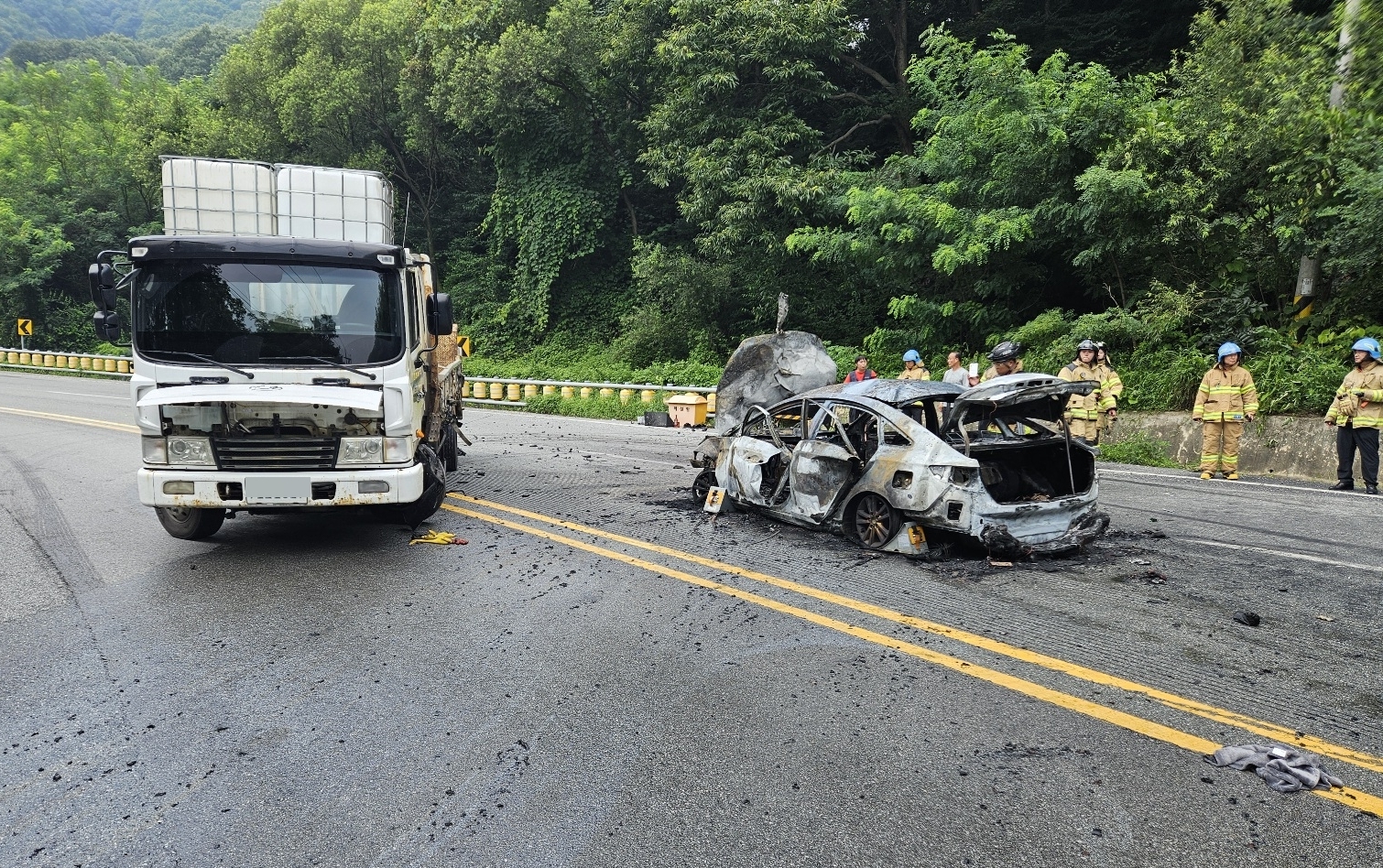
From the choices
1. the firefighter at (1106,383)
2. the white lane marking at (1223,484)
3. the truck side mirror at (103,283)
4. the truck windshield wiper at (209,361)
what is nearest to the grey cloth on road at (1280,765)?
the truck windshield wiper at (209,361)

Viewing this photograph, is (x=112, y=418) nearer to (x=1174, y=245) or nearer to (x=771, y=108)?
(x=771, y=108)

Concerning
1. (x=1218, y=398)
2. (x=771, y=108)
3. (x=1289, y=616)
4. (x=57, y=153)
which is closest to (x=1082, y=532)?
(x=1289, y=616)

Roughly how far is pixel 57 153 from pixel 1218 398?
177 ft

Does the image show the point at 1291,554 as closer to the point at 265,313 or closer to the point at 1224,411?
Answer: the point at 1224,411

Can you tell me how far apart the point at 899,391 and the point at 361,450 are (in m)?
4.44

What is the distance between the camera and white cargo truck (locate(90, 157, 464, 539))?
648cm

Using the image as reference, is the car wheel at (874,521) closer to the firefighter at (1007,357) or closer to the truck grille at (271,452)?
the firefighter at (1007,357)

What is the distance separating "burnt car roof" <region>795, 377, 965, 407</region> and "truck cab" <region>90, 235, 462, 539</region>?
381cm

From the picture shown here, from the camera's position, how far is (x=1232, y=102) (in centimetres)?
1413

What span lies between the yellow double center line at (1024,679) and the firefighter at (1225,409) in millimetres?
7600

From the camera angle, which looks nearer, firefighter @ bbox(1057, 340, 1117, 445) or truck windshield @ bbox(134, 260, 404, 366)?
truck windshield @ bbox(134, 260, 404, 366)

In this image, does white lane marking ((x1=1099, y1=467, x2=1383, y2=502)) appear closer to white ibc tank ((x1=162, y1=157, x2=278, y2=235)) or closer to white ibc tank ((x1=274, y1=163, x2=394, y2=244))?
white ibc tank ((x1=274, y1=163, x2=394, y2=244))

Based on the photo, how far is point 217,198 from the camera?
24.9 ft

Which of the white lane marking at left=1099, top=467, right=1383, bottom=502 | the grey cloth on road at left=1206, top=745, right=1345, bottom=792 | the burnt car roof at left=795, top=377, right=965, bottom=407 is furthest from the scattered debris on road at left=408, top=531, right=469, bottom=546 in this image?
the white lane marking at left=1099, top=467, right=1383, bottom=502
